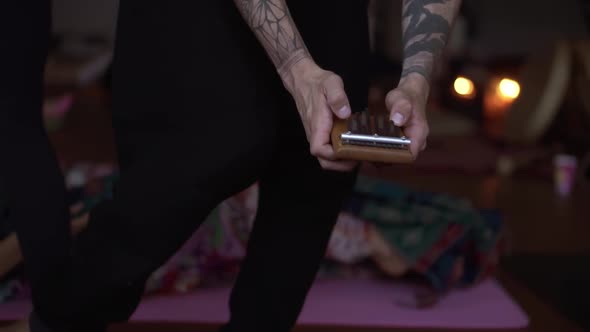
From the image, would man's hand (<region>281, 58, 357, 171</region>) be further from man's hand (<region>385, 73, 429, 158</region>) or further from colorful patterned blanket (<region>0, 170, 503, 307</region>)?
colorful patterned blanket (<region>0, 170, 503, 307</region>)

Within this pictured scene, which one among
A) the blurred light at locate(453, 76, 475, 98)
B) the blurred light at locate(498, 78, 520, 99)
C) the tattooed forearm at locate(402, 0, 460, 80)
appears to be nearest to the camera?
the tattooed forearm at locate(402, 0, 460, 80)

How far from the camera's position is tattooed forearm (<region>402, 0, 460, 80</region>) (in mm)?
732

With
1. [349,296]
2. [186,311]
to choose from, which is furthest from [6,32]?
[349,296]

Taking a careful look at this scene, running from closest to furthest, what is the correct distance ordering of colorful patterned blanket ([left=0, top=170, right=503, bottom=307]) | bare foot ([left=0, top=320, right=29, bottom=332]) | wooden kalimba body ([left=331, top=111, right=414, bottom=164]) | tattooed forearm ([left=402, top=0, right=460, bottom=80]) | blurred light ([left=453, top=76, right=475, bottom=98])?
wooden kalimba body ([left=331, top=111, right=414, bottom=164])
tattooed forearm ([left=402, top=0, right=460, bottom=80])
bare foot ([left=0, top=320, right=29, bottom=332])
colorful patterned blanket ([left=0, top=170, right=503, bottom=307])
blurred light ([left=453, top=76, right=475, bottom=98])

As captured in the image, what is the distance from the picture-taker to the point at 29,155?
33.7 inches

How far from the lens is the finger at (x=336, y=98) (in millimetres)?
622

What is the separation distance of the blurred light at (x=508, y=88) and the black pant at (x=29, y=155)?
7.95 feet

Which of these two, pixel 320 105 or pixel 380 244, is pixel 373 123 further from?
pixel 380 244

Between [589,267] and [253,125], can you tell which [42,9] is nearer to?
[253,125]

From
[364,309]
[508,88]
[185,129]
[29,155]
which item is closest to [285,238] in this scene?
[185,129]

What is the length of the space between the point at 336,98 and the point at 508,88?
2.58 metres

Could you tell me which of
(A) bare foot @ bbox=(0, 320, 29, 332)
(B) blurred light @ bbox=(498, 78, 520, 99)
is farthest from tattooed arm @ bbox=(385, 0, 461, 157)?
(B) blurred light @ bbox=(498, 78, 520, 99)

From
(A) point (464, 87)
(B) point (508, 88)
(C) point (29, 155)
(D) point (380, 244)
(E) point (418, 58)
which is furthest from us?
(A) point (464, 87)

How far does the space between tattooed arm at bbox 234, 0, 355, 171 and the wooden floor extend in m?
0.67
